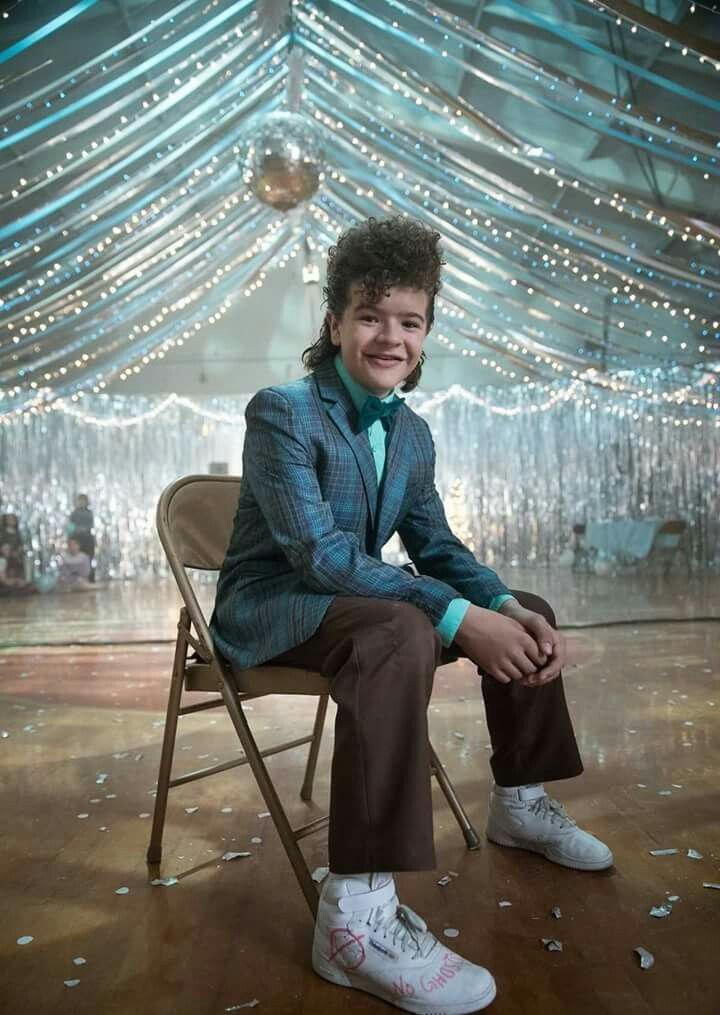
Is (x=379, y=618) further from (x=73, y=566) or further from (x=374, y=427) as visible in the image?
(x=73, y=566)

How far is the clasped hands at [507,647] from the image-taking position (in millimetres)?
1190

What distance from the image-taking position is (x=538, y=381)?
28.9ft

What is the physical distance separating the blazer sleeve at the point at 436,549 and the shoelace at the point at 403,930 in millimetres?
538

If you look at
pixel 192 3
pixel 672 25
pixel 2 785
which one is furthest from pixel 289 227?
pixel 2 785

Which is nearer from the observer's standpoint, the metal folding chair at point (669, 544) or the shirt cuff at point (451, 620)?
the shirt cuff at point (451, 620)

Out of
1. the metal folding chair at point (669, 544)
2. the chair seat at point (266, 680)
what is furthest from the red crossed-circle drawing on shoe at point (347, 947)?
the metal folding chair at point (669, 544)

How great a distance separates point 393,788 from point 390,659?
165 millimetres

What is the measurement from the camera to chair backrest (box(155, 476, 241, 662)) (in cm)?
154

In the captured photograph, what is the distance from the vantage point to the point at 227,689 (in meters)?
1.34

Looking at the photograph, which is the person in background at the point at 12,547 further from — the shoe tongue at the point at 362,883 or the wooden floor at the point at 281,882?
the shoe tongue at the point at 362,883

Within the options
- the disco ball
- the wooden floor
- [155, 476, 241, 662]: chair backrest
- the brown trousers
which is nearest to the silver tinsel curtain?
the disco ball

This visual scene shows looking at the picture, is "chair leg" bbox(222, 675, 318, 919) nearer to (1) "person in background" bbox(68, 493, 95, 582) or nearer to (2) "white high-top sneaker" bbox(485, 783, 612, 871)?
(2) "white high-top sneaker" bbox(485, 783, 612, 871)

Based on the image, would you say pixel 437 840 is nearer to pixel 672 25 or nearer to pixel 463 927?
pixel 463 927

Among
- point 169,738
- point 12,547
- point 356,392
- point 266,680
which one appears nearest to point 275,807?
point 266,680
